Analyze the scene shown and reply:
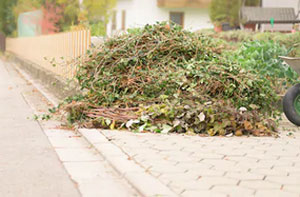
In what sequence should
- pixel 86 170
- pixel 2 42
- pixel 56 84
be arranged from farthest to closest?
pixel 2 42, pixel 56 84, pixel 86 170

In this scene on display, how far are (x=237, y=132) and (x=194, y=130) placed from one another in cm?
53

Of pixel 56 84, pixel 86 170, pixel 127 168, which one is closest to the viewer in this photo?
pixel 127 168

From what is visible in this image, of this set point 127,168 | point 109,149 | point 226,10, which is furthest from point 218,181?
point 226,10

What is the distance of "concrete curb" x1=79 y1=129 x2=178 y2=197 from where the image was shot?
4098 millimetres

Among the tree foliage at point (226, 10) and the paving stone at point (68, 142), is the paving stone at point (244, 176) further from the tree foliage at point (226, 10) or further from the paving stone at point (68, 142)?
the tree foliage at point (226, 10)

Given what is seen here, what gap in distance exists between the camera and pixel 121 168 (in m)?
4.77

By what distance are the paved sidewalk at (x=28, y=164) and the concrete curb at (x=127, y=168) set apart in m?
0.45

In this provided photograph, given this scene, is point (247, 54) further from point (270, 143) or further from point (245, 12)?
point (245, 12)

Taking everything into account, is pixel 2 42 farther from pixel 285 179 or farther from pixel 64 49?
pixel 285 179

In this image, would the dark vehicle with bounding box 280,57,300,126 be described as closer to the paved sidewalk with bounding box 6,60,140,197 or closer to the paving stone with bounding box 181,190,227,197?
the paved sidewalk with bounding box 6,60,140,197

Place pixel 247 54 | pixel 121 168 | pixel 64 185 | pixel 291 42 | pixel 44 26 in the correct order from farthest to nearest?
1. pixel 44 26
2. pixel 291 42
3. pixel 247 54
4. pixel 121 168
5. pixel 64 185

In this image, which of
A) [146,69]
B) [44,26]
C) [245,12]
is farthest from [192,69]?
[44,26]

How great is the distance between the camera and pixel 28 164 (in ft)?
16.8

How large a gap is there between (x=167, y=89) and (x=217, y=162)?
96.2 inches
